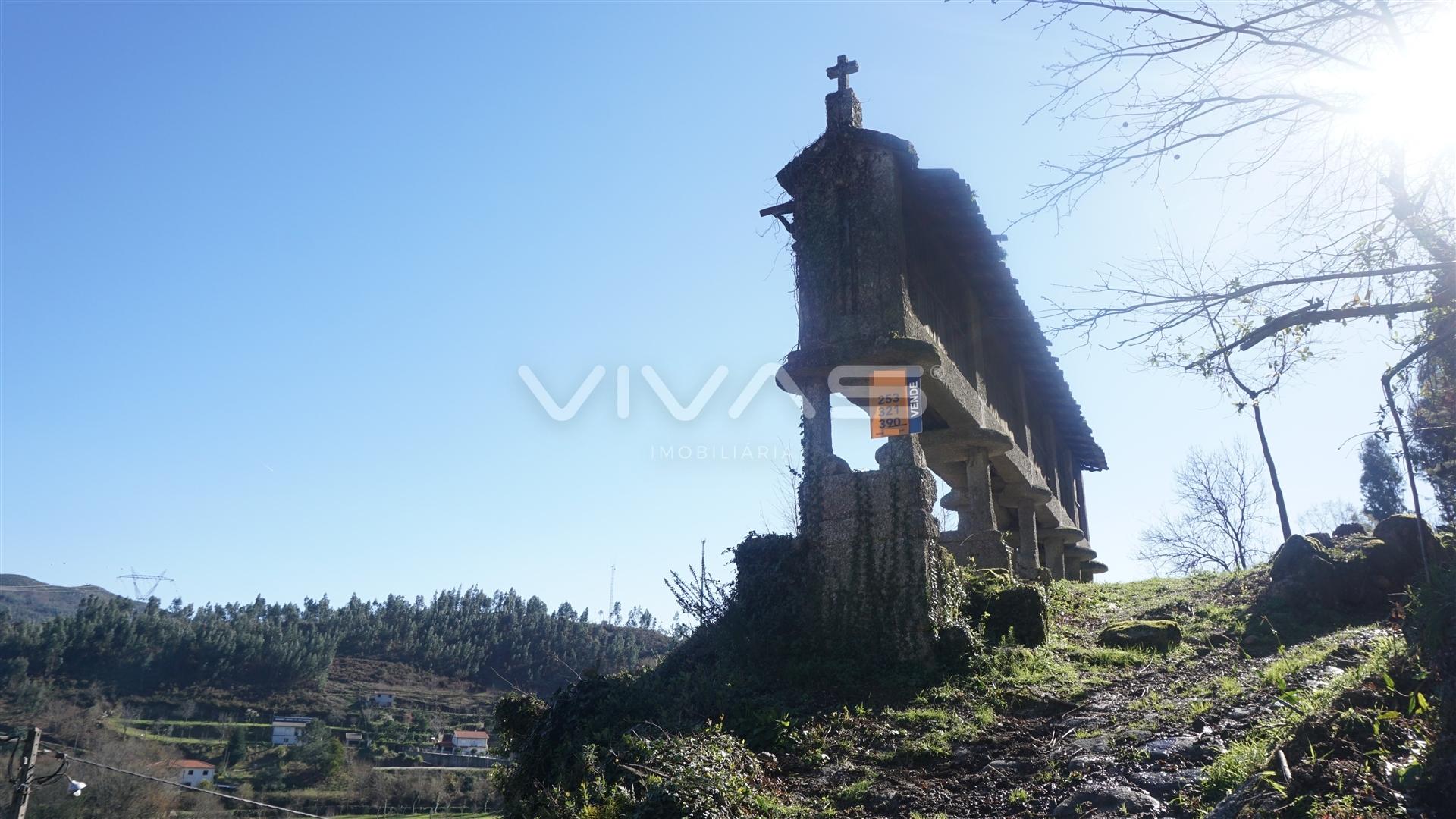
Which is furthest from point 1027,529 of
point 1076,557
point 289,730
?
point 289,730

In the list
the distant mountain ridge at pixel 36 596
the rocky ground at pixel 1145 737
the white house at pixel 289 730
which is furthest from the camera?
the distant mountain ridge at pixel 36 596

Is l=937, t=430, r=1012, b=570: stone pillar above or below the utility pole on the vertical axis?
above

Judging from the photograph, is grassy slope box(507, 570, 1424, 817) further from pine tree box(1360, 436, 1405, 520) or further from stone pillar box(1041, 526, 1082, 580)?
pine tree box(1360, 436, 1405, 520)

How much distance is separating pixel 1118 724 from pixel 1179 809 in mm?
1843

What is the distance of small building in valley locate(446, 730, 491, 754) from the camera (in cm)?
4397

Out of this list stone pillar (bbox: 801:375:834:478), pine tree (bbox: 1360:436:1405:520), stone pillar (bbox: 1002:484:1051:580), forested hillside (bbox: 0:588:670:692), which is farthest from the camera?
forested hillside (bbox: 0:588:670:692)

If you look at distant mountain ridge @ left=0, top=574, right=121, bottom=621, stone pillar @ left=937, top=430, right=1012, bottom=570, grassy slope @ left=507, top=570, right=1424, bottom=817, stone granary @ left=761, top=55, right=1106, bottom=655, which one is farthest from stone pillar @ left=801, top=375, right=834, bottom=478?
distant mountain ridge @ left=0, top=574, right=121, bottom=621

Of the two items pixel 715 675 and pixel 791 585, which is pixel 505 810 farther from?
pixel 791 585

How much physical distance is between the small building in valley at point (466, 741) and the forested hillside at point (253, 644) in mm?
3715

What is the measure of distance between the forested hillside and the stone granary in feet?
126

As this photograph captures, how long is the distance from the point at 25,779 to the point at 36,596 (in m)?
126

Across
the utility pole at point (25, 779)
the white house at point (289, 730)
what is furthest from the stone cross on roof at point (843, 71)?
the white house at point (289, 730)

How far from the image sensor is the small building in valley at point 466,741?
144ft

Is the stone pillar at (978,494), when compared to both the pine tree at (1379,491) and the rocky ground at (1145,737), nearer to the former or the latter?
the rocky ground at (1145,737)
